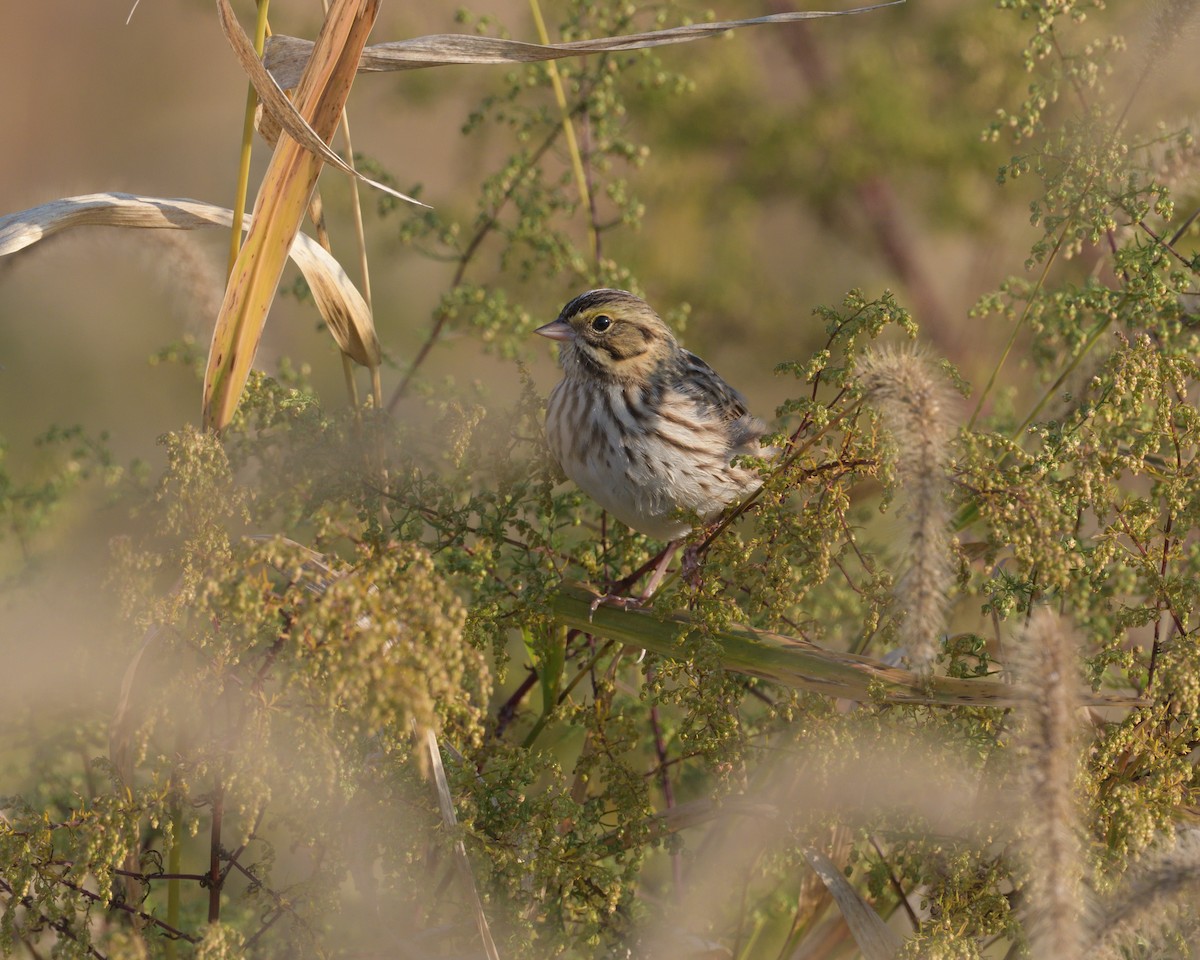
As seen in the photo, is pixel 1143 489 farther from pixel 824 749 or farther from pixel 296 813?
pixel 296 813

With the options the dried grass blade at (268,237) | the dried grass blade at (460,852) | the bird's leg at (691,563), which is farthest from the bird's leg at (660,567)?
the dried grass blade at (268,237)

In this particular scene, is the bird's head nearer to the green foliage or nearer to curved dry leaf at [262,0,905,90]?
the green foliage

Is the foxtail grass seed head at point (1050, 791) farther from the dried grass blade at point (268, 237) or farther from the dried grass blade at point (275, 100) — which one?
the dried grass blade at point (268, 237)

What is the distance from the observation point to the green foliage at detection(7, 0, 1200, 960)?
181cm

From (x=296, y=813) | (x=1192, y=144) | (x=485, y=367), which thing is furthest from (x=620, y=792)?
(x=485, y=367)

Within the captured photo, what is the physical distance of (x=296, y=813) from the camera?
2.01 meters

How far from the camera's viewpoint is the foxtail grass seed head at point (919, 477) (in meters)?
1.62

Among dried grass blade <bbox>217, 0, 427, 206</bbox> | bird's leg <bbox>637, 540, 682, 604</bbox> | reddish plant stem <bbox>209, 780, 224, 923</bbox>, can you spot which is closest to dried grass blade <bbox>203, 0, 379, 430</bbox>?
dried grass blade <bbox>217, 0, 427, 206</bbox>

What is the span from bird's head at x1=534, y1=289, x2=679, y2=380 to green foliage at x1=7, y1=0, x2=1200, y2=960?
62 cm

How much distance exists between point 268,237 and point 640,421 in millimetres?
1323

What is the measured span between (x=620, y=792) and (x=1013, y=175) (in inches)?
54.0

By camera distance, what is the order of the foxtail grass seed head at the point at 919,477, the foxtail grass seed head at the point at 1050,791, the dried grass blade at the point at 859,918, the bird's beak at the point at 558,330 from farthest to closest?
the bird's beak at the point at 558,330
the dried grass blade at the point at 859,918
the foxtail grass seed head at the point at 919,477
the foxtail grass seed head at the point at 1050,791

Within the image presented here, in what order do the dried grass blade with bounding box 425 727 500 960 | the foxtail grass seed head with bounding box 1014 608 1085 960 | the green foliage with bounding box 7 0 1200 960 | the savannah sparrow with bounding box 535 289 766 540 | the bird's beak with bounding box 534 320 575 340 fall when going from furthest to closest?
1. the bird's beak with bounding box 534 320 575 340
2. the savannah sparrow with bounding box 535 289 766 540
3. the dried grass blade with bounding box 425 727 500 960
4. the green foliage with bounding box 7 0 1200 960
5. the foxtail grass seed head with bounding box 1014 608 1085 960

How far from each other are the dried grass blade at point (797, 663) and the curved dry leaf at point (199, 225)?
2.35 ft
